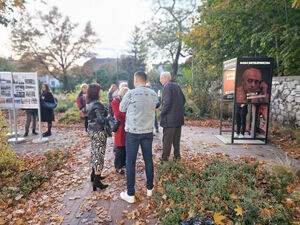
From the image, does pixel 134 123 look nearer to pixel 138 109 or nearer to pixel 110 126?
pixel 138 109

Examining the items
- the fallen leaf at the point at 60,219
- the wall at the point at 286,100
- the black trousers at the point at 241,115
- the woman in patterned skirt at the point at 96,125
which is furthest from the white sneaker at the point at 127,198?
the wall at the point at 286,100

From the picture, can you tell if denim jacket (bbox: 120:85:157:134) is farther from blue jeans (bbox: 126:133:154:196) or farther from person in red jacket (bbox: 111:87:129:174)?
person in red jacket (bbox: 111:87:129:174)

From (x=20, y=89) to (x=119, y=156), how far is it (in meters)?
4.79

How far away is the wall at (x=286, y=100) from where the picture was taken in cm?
775

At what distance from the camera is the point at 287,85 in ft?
27.2

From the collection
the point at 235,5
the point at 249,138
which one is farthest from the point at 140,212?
the point at 235,5

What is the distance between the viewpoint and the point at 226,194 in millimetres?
3232

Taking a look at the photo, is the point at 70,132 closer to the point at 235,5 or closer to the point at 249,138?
the point at 249,138

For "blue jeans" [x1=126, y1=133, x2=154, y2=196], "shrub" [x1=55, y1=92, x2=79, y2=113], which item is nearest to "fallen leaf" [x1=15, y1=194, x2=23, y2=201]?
"blue jeans" [x1=126, y1=133, x2=154, y2=196]

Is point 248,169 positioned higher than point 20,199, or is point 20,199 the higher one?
point 248,169

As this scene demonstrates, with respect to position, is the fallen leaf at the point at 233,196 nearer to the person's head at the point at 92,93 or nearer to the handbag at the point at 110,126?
the handbag at the point at 110,126

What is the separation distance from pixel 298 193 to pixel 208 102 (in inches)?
373

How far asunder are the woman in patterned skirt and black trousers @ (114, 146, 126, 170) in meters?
0.65

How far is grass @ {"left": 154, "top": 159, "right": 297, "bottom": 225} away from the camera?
9.11 feet
